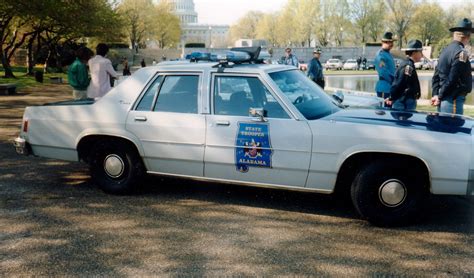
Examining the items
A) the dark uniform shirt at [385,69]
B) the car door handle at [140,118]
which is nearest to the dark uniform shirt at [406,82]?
the dark uniform shirt at [385,69]

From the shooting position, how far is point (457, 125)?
4.88 meters

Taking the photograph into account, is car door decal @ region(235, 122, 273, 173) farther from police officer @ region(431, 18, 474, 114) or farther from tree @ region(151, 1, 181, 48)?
tree @ region(151, 1, 181, 48)

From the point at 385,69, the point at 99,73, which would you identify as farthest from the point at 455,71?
the point at 99,73

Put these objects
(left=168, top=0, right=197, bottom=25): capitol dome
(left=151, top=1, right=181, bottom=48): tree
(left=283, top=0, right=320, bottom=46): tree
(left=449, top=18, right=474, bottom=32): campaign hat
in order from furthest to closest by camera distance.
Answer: (left=168, top=0, right=197, bottom=25): capitol dome
(left=283, top=0, right=320, bottom=46): tree
(left=151, top=1, right=181, bottom=48): tree
(left=449, top=18, right=474, bottom=32): campaign hat

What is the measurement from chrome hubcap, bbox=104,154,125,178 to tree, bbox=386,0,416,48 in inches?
3169

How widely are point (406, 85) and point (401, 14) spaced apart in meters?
79.0

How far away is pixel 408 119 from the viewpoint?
16.4 ft

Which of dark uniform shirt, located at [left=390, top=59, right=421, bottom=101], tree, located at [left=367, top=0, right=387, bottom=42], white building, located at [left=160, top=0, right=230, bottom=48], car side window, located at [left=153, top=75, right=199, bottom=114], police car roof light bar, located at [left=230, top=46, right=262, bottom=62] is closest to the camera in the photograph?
car side window, located at [left=153, top=75, right=199, bottom=114]

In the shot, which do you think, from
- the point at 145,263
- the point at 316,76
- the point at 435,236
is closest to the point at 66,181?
the point at 145,263

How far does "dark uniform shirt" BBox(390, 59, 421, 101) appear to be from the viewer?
7047mm

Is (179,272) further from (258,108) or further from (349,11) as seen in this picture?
(349,11)

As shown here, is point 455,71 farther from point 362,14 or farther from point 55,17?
point 362,14

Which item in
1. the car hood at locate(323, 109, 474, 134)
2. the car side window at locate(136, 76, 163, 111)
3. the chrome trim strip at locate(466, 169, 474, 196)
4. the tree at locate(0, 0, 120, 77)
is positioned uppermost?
the tree at locate(0, 0, 120, 77)

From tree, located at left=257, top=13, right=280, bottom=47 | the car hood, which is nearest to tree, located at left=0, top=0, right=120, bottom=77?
the car hood
